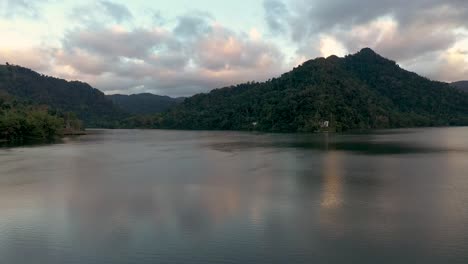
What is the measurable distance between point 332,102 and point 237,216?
9997 cm

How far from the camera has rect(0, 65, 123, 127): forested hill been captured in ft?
507

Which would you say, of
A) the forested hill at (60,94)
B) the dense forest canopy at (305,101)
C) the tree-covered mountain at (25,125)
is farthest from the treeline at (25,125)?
the forested hill at (60,94)

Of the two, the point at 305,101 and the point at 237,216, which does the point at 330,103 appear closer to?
the point at 305,101

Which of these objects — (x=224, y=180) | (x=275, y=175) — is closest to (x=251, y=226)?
(x=224, y=180)

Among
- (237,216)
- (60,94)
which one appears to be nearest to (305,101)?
(237,216)

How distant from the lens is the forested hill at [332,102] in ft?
358

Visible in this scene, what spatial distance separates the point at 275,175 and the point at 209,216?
10891 mm

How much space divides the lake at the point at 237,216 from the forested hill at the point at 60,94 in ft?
444

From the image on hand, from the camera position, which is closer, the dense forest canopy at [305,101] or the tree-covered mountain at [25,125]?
the tree-covered mountain at [25,125]

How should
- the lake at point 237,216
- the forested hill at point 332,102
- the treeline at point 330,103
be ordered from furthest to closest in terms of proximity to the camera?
the forested hill at point 332,102, the treeline at point 330,103, the lake at point 237,216

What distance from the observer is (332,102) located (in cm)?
11012

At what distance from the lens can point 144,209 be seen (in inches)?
615

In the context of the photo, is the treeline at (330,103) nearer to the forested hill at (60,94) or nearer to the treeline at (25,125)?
the forested hill at (60,94)

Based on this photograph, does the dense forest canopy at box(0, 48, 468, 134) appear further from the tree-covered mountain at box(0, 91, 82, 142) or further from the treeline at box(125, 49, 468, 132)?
the tree-covered mountain at box(0, 91, 82, 142)
